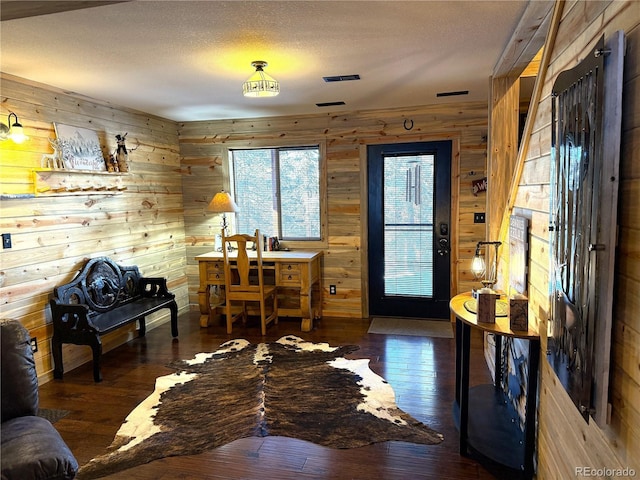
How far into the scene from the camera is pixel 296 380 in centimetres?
331

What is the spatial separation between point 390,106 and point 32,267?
3676 mm

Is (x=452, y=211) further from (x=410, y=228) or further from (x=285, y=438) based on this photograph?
(x=285, y=438)

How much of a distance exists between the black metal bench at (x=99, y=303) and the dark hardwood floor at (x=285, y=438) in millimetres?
278

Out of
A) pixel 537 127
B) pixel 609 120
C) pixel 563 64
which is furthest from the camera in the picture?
pixel 537 127

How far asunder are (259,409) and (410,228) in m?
2.68

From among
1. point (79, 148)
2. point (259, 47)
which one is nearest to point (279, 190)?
point (79, 148)

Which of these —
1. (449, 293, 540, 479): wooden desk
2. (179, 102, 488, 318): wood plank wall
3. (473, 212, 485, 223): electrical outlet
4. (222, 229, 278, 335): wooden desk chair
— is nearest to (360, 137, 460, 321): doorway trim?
(179, 102, 488, 318): wood plank wall

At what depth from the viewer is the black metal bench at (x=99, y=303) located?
3408 millimetres

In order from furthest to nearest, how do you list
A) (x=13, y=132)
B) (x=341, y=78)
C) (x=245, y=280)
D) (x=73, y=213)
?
(x=245, y=280) → (x=73, y=213) → (x=341, y=78) → (x=13, y=132)

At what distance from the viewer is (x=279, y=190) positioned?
16.7 ft

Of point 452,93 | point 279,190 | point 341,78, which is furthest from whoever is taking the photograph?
point 279,190

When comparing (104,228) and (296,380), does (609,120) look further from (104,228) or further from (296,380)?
(104,228)

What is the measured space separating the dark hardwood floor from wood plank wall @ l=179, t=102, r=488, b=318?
0.69m

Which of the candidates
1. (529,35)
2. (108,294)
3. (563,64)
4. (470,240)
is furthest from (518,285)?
(108,294)
